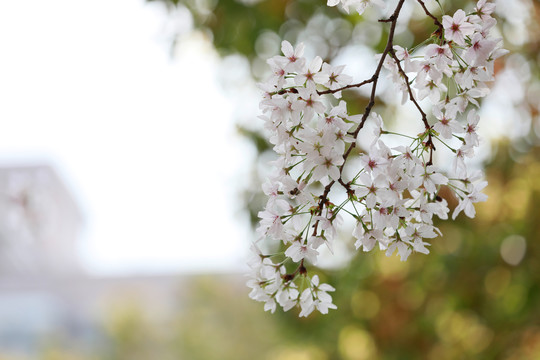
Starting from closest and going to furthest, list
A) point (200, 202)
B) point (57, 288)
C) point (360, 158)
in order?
point (360, 158)
point (200, 202)
point (57, 288)

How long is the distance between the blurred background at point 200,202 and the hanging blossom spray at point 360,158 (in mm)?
80

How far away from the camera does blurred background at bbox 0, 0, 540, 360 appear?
1589 millimetres

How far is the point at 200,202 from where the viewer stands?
9836 mm

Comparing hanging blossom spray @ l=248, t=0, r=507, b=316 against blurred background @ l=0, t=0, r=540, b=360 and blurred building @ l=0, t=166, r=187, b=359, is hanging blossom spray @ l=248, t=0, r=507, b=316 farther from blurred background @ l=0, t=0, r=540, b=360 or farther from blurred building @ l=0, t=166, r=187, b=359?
blurred building @ l=0, t=166, r=187, b=359

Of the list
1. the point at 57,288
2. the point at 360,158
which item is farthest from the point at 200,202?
the point at 360,158

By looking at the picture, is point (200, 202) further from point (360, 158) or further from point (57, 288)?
point (360, 158)

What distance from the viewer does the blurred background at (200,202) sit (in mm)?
1589

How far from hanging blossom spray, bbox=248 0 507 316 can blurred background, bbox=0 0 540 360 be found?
80mm

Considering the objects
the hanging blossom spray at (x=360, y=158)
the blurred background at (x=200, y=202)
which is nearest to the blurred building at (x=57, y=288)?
the blurred background at (x=200, y=202)

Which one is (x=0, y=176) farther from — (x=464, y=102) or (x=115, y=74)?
(x=464, y=102)

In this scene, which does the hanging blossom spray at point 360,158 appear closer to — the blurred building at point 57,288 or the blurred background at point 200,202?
the blurred background at point 200,202

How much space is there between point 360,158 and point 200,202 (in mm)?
9409

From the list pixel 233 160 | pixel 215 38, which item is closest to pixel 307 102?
pixel 215 38

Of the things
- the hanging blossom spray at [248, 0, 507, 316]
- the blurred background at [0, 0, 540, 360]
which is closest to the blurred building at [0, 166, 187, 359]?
the blurred background at [0, 0, 540, 360]
